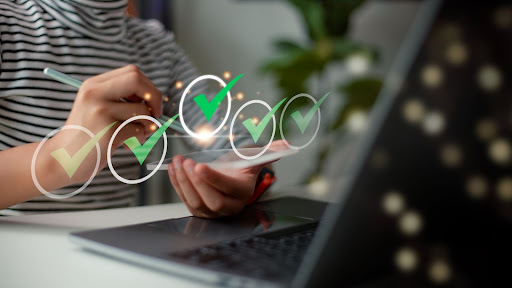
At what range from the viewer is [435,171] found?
0.23m

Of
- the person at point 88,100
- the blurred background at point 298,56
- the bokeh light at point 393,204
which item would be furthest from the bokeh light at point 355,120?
the bokeh light at point 393,204

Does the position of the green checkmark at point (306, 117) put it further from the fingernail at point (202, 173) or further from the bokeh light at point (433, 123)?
the bokeh light at point (433, 123)

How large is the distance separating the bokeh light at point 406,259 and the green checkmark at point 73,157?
33cm

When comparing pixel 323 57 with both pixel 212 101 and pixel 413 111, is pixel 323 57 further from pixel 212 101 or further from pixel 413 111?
pixel 413 111

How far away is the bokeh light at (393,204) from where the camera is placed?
23cm

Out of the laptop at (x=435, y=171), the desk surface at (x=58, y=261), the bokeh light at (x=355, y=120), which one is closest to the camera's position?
the laptop at (x=435, y=171)

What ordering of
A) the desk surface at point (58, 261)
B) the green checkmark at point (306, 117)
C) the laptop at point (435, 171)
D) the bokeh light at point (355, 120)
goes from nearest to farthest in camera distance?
the laptop at point (435, 171) < the desk surface at point (58, 261) < the bokeh light at point (355, 120) < the green checkmark at point (306, 117)

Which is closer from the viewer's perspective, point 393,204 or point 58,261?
point 393,204

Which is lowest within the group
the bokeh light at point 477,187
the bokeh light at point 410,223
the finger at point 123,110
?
the finger at point 123,110

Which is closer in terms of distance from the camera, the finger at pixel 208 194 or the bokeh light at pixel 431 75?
the bokeh light at pixel 431 75

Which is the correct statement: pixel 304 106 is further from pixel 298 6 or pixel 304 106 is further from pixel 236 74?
pixel 298 6

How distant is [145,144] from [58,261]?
0.17m

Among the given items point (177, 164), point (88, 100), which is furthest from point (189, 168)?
point (88, 100)

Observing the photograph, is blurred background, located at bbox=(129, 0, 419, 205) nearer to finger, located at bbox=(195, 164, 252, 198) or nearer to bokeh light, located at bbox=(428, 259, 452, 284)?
finger, located at bbox=(195, 164, 252, 198)
